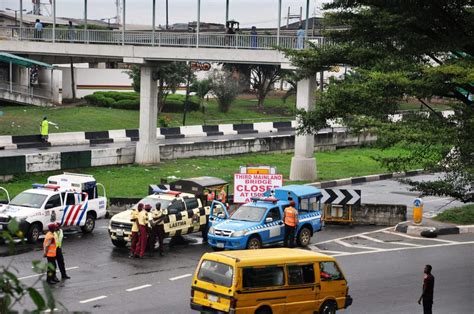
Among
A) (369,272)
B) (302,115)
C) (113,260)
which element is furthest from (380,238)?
(113,260)

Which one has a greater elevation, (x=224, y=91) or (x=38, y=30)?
(x=38, y=30)

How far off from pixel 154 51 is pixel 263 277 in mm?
27040

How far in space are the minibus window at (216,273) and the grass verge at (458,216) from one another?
15.0m

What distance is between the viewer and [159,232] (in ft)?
71.3

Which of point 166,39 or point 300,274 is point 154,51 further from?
point 300,274

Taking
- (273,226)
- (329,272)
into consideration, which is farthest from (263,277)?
(273,226)

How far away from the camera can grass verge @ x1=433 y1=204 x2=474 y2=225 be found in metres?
27.6

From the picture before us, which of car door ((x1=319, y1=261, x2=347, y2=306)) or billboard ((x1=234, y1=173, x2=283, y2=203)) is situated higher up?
billboard ((x1=234, y1=173, x2=283, y2=203))

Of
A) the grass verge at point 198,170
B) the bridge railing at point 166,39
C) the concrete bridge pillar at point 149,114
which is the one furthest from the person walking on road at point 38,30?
the grass verge at point 198,170

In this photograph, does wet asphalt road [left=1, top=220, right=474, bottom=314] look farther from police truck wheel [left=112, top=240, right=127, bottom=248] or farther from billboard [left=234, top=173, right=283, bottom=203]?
billboard [left=234, top=173, right=283, bottom=203]

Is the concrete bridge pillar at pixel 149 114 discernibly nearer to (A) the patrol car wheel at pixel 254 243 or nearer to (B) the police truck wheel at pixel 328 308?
(A) the patrol car wheel at pixel 254 243

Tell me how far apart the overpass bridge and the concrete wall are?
9.56 metres

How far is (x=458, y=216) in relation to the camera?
28016 millimetres

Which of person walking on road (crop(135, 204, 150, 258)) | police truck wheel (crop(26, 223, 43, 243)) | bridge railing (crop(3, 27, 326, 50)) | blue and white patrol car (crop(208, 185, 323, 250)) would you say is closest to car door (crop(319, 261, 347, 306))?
blue and white patrol car (crop(208, 185, 323, 250))
